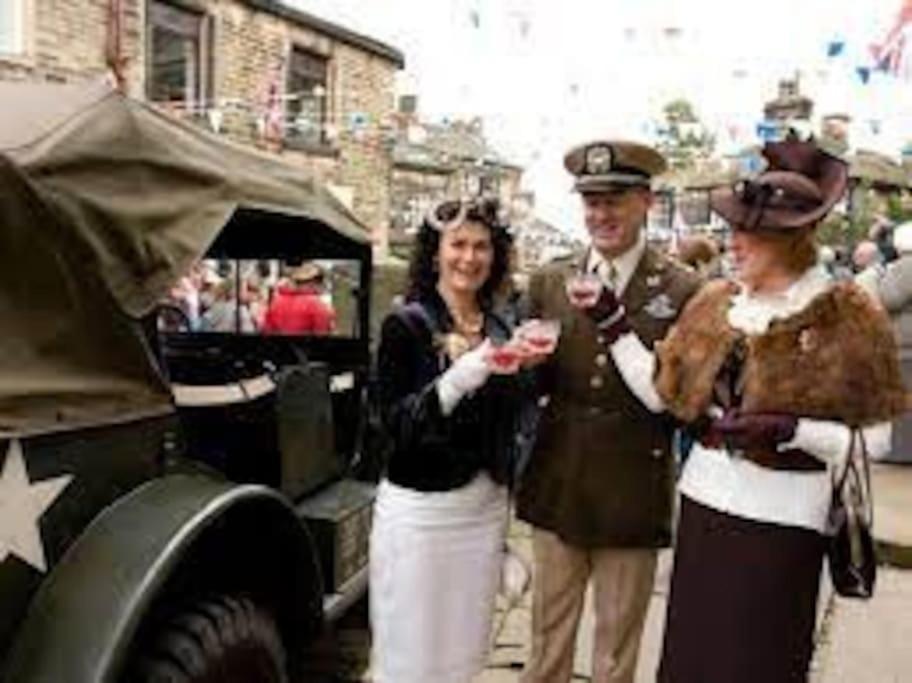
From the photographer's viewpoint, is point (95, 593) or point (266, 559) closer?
point (95, 593)

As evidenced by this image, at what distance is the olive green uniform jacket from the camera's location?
11.3 ft

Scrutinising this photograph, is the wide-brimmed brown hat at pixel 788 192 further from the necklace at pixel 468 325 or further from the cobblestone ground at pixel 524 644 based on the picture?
the cobblestone ground at pixel 524 644

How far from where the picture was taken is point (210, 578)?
3.32 meters

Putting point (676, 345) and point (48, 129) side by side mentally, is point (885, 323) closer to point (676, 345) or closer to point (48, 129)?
point (676, 345)

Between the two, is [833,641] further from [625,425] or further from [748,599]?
[748,599]

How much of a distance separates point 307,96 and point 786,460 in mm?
13676

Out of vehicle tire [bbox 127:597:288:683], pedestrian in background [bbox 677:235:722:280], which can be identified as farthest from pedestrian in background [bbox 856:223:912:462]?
vehicle tire [bbox 127:597:288:683]

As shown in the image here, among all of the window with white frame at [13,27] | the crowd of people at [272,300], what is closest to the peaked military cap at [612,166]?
the crowd of people at [272,300]

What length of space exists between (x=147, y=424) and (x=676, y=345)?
1285 millimetres

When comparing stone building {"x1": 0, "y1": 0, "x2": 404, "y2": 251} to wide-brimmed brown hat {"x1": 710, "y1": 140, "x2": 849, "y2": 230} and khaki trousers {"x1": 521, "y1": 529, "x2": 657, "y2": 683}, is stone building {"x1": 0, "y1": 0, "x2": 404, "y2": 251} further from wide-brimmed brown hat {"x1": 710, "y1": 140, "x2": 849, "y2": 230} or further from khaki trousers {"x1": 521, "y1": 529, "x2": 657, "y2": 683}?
wide-brimmed brown hat {"x1": 710, "y1": 140, "x2": 849, "y2": 230}

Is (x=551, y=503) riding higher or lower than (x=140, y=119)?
lower

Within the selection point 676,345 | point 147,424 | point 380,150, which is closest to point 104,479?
point 147,424

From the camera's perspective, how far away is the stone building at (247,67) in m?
11.9

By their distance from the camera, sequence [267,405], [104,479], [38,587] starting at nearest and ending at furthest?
1. [38,587]
2. [104,479]
3. [267,405]
